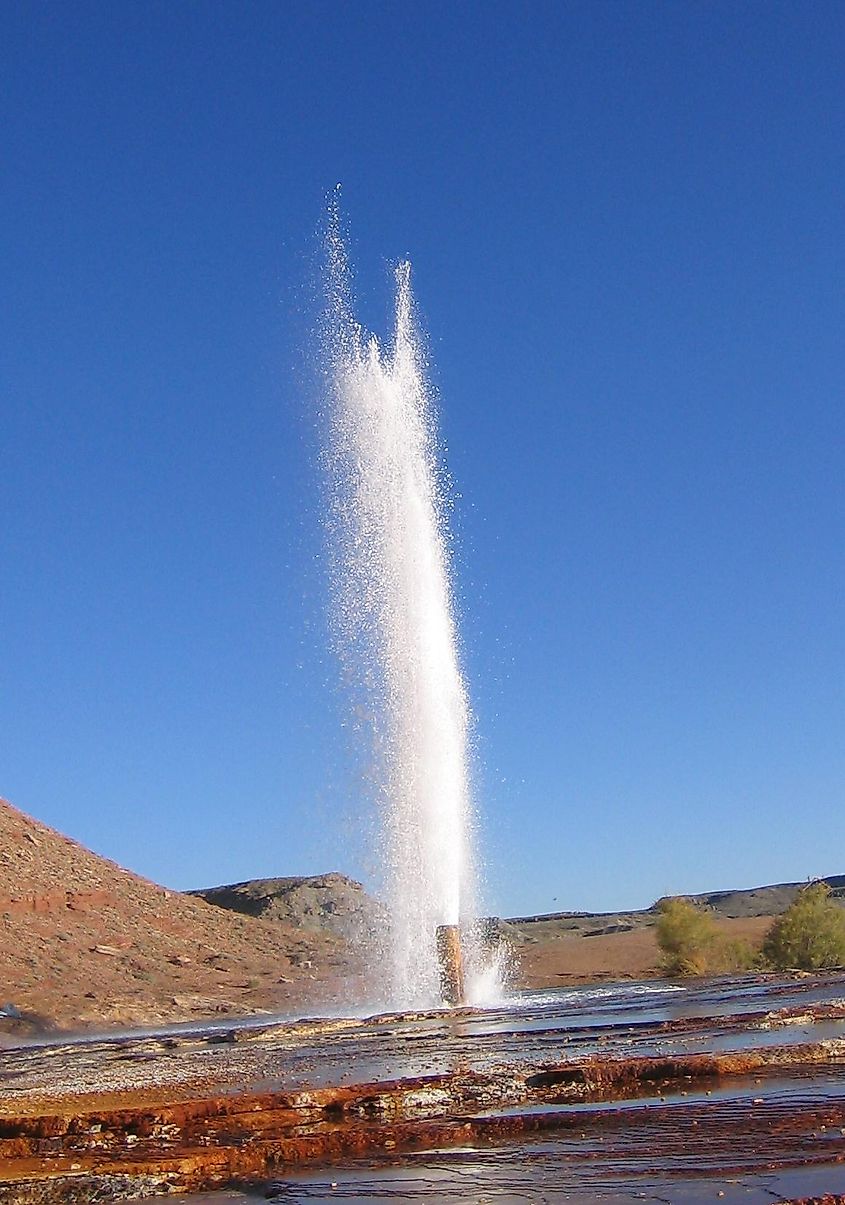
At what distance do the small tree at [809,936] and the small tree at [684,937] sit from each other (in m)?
3.31

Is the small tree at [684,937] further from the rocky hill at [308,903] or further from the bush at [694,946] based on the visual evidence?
the rocky hill at [308,903]

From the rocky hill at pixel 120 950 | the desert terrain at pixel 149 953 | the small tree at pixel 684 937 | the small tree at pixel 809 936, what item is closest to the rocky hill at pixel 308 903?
the desert terrain at pixel 149 953

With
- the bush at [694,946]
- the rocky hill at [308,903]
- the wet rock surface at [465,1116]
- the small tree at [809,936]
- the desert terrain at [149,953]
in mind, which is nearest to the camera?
the wet rock surface at [465,1116]

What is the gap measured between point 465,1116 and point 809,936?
3905 cm

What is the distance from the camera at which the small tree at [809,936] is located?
157ft

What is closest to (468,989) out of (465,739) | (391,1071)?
(465,739)

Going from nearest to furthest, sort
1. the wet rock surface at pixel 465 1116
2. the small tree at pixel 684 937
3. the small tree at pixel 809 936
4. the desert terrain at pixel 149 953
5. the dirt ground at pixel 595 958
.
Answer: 1. the wet rock surface at pixel 465 1116
2. the small tree at pixel 809 936
3. the desert terrain at pixel 149 953
4. the small tree at pixel 684 937
5. the dirt ground at pixel 595 958

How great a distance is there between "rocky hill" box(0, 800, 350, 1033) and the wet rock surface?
2744 cm

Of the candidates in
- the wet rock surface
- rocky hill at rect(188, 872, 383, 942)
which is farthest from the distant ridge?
the wet rock surface

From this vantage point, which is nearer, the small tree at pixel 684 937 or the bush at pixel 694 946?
the bush at pixel 694 946

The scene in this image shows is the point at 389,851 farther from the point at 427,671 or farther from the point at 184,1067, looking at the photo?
the point at 184,1067

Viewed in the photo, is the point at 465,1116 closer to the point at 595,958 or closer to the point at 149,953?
the point at 149,953

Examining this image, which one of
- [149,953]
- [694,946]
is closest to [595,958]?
[694,946]

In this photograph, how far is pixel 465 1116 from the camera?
1259 cm
